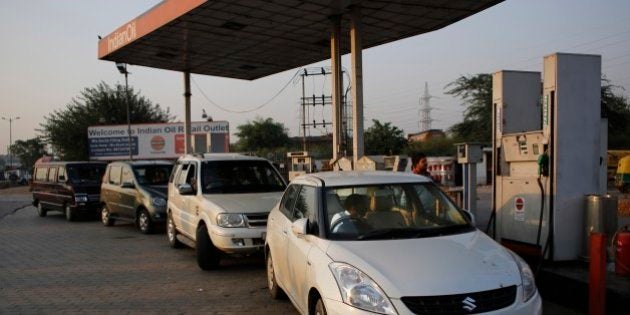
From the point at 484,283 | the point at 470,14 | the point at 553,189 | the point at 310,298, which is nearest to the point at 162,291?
the point at 310,298

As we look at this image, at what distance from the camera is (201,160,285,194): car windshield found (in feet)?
30.8

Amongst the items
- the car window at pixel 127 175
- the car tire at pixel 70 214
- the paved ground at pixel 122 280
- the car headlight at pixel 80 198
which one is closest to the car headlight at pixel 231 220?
the paved ground at pixel 122 280

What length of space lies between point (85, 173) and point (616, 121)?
118 ft

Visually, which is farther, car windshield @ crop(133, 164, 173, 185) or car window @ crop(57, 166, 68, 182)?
car window @ crop(57, 166, 68, 182)

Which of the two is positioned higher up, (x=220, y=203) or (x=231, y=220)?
(x=220, y=203)

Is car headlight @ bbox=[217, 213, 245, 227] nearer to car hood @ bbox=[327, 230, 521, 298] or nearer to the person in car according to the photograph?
car hood @ bbox=[327, 230, 521, 298]

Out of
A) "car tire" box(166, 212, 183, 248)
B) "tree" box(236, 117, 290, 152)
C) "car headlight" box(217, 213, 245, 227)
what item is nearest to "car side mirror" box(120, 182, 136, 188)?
"car tire" box(166, 212, 183, 248)

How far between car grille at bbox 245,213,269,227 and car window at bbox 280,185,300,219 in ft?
5.09

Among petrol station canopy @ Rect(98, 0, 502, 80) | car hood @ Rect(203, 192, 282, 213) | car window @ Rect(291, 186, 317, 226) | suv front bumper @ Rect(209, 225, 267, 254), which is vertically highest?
petrol station canopy @ Rect(98, 0, 502, 80)

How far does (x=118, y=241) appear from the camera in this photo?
12.4m

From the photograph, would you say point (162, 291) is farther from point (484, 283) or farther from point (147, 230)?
point (147, 230)

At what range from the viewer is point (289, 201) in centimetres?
637

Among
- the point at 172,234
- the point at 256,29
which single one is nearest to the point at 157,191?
the point at 172,234

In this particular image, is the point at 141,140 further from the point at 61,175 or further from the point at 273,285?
the point at 273,285
